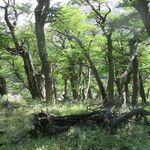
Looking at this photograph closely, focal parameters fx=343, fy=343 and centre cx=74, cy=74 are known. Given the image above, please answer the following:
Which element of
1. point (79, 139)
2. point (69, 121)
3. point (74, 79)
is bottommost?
point (79, 139)

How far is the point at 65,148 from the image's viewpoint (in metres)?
9.62

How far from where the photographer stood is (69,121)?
11211 mm

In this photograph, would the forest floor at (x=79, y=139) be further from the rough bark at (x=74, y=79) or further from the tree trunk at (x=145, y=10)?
the rough bark at (x=74, y=79)

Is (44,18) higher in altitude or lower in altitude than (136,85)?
higher

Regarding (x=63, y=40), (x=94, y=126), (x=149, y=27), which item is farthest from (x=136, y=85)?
(x=63, y=40)

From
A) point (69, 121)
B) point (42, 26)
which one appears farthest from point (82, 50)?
point (69, 121)

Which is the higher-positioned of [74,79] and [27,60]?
[27,60]

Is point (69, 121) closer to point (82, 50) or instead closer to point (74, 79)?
point (82, 50)

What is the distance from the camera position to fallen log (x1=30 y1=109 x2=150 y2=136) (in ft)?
36.0

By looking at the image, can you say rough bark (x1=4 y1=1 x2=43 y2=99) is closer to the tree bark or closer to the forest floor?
the tree bark

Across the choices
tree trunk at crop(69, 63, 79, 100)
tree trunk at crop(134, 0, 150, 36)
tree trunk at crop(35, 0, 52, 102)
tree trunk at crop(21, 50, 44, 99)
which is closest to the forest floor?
tree trunk at crop(134, 0, 150, 36)

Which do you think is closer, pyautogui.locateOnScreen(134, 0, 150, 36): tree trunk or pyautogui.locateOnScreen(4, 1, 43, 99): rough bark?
pyautogui.locateOnScreen(134, 0, 150, 36): tree trunk

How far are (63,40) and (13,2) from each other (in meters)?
10.8

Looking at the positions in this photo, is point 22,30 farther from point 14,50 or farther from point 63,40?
point 63,40
